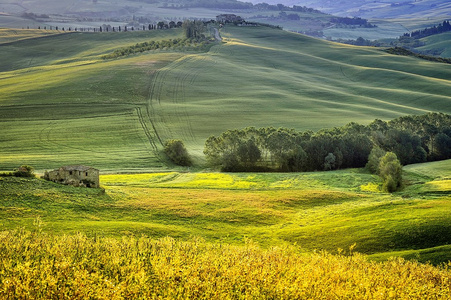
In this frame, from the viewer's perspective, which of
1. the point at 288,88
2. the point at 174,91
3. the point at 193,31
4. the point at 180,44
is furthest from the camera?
the point at 193,31

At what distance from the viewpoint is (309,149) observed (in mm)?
71312

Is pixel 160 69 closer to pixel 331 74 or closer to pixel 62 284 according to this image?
pixel 331 74

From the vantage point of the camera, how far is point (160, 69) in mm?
130875

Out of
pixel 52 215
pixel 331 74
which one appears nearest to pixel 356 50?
pixel 331 74

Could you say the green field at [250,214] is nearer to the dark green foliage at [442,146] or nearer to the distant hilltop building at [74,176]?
the distant hilltop building at [74,176]

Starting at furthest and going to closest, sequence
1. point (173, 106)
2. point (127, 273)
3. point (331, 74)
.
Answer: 1. point (331, 74)
2. point (173, 106)
3. point (127, 273)

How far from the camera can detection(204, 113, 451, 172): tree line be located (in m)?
70.6

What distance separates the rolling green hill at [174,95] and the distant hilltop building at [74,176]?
72.7 ft

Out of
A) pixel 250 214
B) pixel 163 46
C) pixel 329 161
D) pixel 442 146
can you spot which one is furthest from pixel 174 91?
pixel 250 214

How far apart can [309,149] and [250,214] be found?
34515mm

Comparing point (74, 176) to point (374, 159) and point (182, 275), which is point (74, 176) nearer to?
point (182, 275)

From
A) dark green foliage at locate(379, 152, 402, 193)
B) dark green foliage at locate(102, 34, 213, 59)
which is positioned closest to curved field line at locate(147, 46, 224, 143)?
dark green foliage at locate(102, 34, 213, 59)

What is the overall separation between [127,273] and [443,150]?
71.7 meters

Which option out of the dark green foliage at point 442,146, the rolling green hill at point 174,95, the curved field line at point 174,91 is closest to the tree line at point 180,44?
the rolling green hill at point 174,95
